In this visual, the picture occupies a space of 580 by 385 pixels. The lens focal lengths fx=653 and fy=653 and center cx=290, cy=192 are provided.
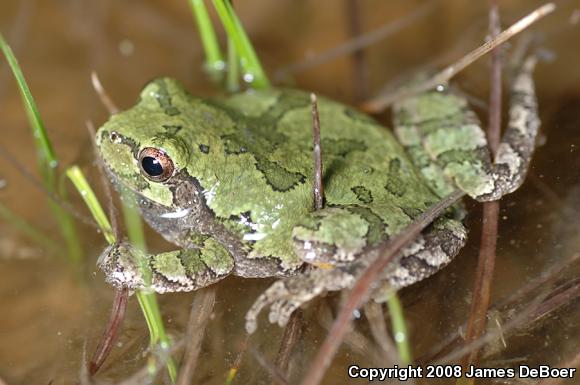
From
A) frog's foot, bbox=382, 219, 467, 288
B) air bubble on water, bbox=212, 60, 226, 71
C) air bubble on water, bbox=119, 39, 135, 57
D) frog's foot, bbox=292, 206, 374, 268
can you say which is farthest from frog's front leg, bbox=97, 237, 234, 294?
air bubble on water, bbox=119, 39, 135, 57

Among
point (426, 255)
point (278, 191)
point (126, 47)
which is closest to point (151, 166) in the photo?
point (278, 191)

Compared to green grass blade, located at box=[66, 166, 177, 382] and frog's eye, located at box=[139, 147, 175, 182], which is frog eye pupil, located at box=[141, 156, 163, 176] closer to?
frog's eye, located at box=[139, 147, 175, 182]

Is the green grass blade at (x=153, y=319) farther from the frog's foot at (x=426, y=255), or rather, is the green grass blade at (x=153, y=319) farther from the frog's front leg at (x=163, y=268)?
the frog's foot at (x=426, y=255)

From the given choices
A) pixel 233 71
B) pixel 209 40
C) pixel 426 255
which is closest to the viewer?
pixel 426 255

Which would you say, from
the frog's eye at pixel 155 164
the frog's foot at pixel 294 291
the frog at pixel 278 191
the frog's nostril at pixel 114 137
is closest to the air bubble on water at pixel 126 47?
the frog at pixel 278 191

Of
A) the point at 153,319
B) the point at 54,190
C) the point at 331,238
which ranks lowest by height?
the point at 153,319

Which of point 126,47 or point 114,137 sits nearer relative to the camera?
point 114,137

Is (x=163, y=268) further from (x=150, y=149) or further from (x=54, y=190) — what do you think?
(x=54, y=190)

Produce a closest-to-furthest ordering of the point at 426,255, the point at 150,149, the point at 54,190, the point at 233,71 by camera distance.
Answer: the point at 426,255 < the point at 150,149 < the point at 54,190 < the point at 233,71
